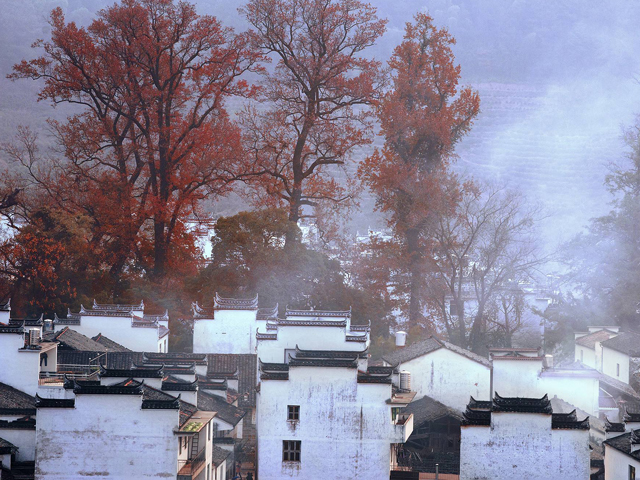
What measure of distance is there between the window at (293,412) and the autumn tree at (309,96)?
1687 cm

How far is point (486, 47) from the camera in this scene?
119000mm

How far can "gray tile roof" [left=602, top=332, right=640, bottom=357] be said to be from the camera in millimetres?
30802

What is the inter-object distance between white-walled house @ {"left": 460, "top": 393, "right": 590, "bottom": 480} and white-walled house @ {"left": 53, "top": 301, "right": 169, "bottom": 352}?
15.0m

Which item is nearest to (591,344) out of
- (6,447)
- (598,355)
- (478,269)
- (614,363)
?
(598,355)

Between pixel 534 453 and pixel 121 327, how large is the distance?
1699cm

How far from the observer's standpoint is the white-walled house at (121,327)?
31.3m

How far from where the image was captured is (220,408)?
23.1 meters

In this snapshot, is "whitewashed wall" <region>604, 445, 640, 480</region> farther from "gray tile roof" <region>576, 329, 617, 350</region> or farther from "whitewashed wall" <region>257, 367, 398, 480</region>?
"gray tile roof" <region>576, 329, 617, 350</region>

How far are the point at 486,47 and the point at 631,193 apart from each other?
267ft

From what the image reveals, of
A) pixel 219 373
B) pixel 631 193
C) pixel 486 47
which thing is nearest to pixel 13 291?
pixel 219 373

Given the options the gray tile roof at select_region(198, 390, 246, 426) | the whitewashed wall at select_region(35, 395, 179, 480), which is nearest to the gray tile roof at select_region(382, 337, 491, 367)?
the gray tile roof at select_region(198, 390, 246, 426)

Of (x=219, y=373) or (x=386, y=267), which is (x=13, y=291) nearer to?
(x=219, y=373)

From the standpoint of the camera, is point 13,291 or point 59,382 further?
point 13,291

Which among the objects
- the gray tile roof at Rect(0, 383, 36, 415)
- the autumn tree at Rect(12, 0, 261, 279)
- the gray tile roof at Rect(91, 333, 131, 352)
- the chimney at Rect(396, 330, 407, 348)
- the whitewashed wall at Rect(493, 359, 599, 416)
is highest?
the autumn tree at Rect(12, 0, 261, 279)
